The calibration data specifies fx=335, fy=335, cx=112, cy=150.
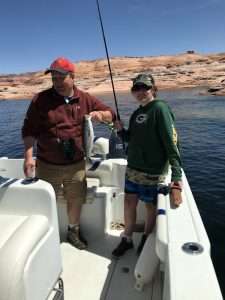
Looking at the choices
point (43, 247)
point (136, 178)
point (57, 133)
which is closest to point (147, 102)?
point (136, 178)

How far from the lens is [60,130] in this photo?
3320 millimetres

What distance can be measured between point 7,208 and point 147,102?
1.53 meters

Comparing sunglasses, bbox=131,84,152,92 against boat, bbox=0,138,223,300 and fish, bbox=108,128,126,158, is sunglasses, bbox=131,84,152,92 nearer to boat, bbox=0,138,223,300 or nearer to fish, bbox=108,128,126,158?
boat, bbox=0,138,223,300

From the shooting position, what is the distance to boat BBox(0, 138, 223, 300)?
196cm

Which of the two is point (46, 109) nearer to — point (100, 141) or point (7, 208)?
point (7, 208)

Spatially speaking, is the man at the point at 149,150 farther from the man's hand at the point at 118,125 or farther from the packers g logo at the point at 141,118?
the man's hand at the point at 118,125

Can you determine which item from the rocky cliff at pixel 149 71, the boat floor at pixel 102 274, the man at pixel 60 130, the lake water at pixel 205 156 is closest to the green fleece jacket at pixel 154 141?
the man at pixel 60 130

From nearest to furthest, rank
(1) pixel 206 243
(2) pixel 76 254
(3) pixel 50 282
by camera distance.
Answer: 1. (1) pixel 206 243
2. (3) pixel 50 282
3. (2) pixel 76 254

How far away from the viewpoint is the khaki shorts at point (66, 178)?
3455 millimetres

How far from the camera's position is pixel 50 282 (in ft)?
8.04

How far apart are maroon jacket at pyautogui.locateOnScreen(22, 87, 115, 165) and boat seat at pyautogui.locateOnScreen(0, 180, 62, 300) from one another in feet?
2.24

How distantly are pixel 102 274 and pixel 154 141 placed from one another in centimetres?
143

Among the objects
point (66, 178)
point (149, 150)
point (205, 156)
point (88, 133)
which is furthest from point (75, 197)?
point (205, 156)

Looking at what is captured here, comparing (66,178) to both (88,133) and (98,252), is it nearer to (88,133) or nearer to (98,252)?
(88,133)
